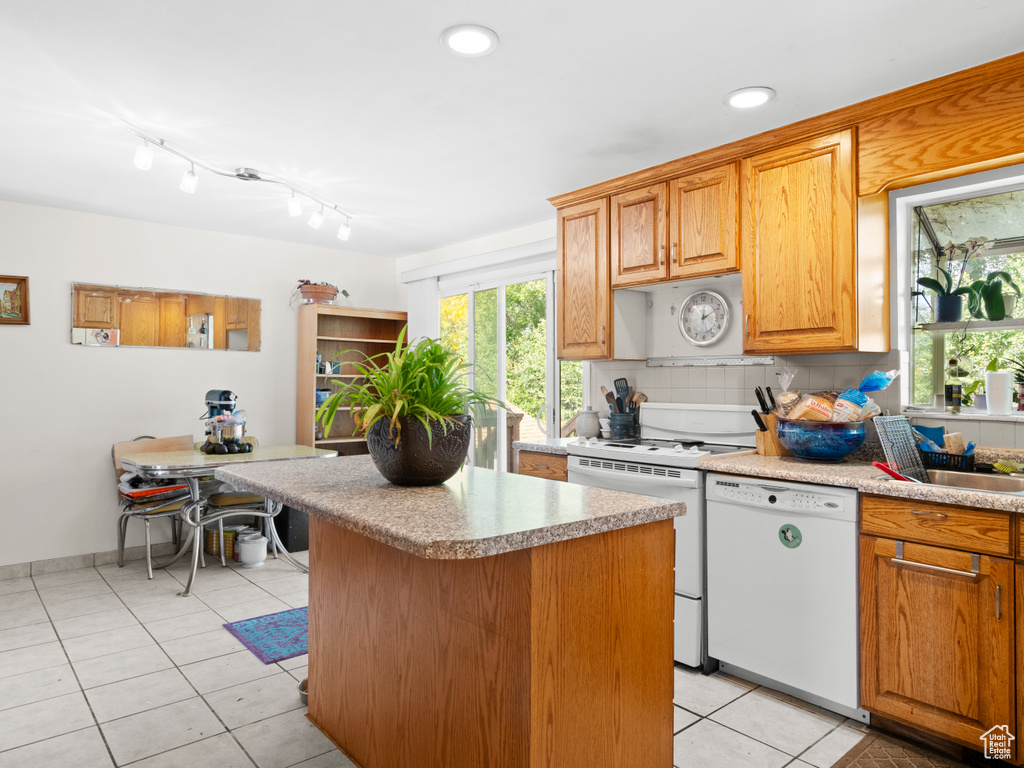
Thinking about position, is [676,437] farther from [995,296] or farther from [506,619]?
[506,619]

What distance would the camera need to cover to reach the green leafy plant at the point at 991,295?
264cm

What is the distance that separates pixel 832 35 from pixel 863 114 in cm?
63

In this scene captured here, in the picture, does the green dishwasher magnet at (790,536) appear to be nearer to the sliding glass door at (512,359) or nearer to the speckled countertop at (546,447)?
the speckled countertop at (546,447)

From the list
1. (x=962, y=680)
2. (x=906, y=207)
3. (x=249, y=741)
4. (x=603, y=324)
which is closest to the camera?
(x=962, y=680)

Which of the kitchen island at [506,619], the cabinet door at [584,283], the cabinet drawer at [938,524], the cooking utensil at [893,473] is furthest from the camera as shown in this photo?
the cabinet door at [584,283]

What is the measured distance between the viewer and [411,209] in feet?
13.8

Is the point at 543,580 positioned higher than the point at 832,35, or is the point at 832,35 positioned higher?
the point at 832,35

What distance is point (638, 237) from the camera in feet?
11.2

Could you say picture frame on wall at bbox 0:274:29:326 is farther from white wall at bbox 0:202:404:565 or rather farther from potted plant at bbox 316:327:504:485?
potted plant at bbox 316:327:504:485

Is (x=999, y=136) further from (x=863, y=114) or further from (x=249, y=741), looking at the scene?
(x=249, y=741)

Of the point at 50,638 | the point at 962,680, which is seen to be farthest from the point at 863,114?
the point at 50,638

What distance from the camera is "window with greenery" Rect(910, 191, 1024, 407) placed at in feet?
8.64

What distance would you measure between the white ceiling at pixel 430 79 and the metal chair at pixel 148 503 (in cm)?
171

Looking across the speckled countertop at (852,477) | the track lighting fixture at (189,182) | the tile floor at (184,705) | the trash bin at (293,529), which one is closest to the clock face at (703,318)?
the speckled countertop at (852,477)
